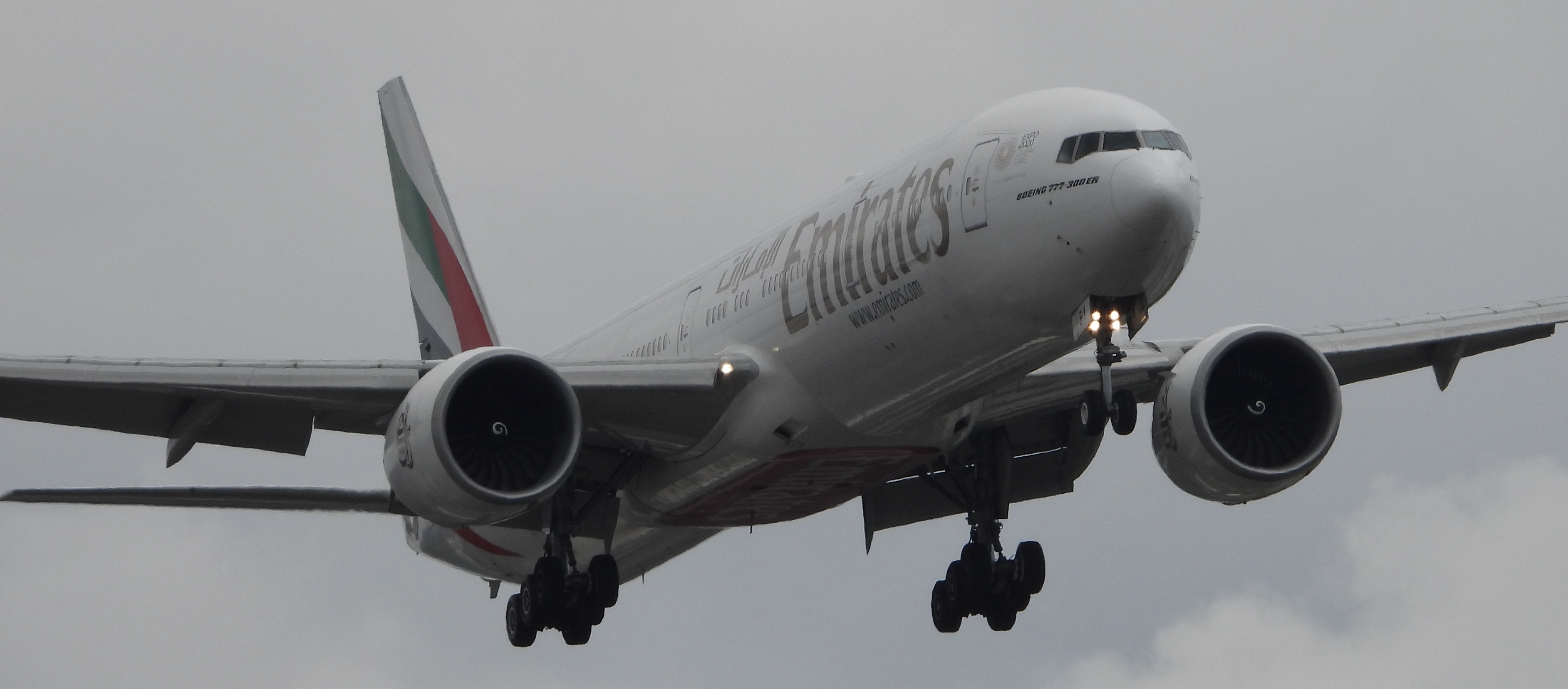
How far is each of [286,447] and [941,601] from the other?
29.9 feet

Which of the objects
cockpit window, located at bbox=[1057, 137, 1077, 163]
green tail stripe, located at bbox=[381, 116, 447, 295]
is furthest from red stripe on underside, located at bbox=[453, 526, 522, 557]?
cockpit window, located at bbox=[1057, 137, 1077, 163]

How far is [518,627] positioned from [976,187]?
10.3 metres

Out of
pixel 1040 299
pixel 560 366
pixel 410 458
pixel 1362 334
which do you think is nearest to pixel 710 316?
pixel 560 366

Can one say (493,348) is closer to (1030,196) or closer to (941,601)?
(1030,196)

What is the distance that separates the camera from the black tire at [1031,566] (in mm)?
28688

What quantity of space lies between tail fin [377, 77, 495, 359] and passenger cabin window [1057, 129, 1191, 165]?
49.2 feet

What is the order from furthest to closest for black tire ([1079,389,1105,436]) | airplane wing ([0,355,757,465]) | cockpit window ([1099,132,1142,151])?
airplane wing ([0,355,757,465]), black tire ([1079,389,1105,436]), cockpit window ([1099,132,1142,151])

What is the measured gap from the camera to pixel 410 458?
77.7ft

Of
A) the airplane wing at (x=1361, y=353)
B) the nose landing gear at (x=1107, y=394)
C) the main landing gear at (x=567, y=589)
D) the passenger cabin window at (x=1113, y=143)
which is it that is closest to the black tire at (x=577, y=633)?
the main landing gear at (x=567, y=589)

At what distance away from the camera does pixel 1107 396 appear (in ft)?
70.1

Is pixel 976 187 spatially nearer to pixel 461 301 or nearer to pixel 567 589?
pixel 567 589

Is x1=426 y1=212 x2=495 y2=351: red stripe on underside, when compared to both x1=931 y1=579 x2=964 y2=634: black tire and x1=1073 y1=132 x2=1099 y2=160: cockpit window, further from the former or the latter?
x1=1073 y1=132 x2=1099 y2=160: cockpit window

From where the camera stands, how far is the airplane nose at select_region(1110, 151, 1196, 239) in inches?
802

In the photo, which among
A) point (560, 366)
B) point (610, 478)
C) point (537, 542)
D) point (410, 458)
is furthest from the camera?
point (537, 542)
